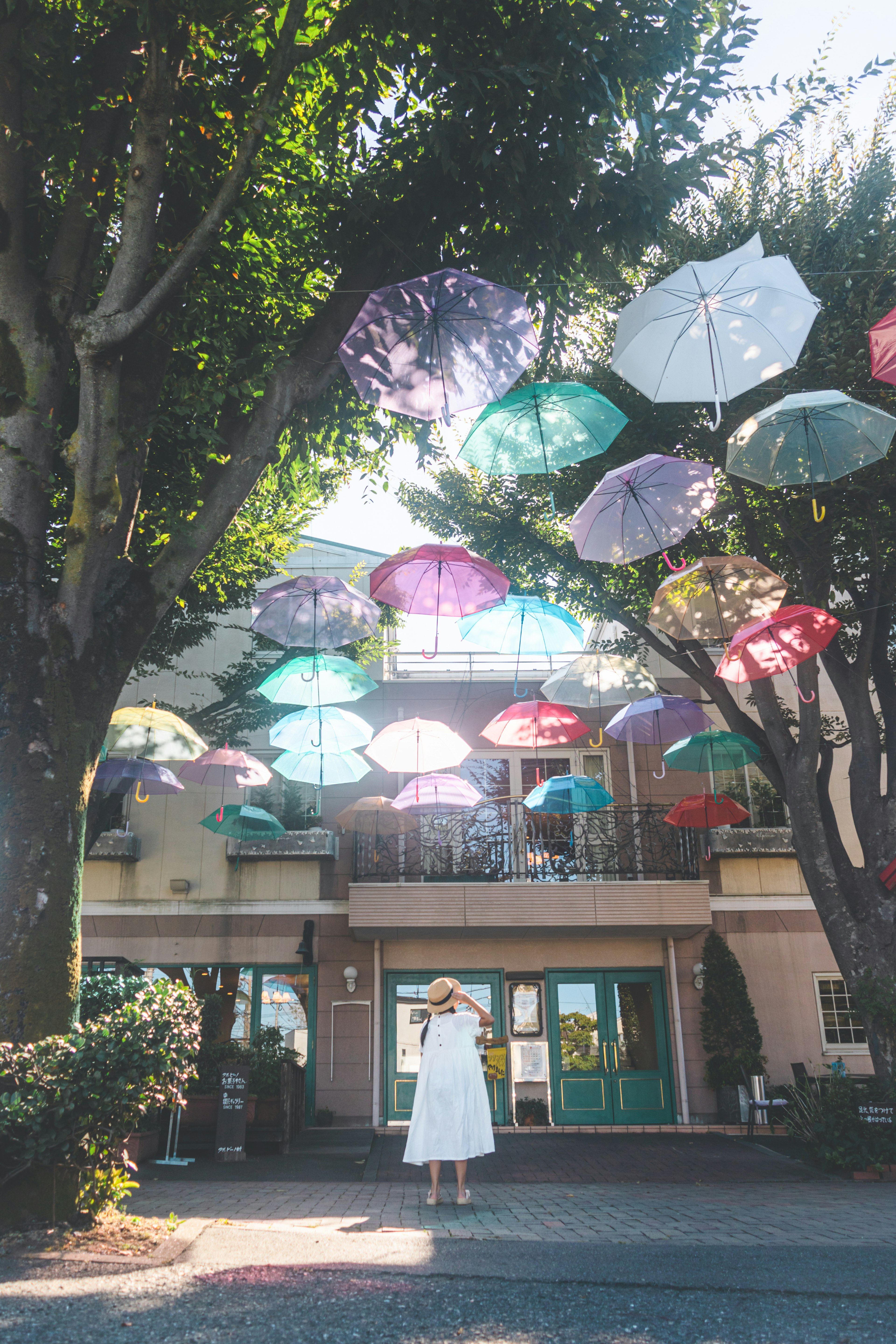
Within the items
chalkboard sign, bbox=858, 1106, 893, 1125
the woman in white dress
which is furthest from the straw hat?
chalkboard sign, bbox=858, 1106, 893, 1125

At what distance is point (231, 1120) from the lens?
29.9 feet

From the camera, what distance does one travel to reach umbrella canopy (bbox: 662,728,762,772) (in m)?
10.9

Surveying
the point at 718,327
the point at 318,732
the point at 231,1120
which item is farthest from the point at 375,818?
the point at 718,327

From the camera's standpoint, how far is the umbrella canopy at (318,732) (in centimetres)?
1116

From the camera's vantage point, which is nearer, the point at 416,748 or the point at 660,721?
the point at 416,748

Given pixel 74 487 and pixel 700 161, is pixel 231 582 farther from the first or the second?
pixel 700 161

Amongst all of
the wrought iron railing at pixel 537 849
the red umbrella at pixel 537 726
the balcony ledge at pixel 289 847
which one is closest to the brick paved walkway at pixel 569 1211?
the red umbrella at pixel 537 726

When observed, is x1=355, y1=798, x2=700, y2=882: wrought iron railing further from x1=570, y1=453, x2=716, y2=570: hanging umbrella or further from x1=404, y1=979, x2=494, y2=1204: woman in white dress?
x1=404, y1=979, x2=494, y2=1204: woman in white dress

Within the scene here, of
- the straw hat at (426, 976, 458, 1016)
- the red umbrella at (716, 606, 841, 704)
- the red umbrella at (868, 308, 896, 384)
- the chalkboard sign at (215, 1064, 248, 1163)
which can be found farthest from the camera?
the chalkboard sign at (215, 1064, 248, 1163)

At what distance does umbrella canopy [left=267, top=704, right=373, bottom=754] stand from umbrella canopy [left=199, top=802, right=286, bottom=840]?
1.61 m

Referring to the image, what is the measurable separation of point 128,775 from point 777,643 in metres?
7.44

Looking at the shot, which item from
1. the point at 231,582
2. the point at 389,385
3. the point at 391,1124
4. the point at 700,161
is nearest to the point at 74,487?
the point at 389,385

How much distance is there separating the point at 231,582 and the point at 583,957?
7.98 meters

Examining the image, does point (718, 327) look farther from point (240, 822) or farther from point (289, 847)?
point (289, 847)
